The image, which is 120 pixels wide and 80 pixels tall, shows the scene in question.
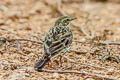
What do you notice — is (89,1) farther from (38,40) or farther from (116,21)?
(38,40)

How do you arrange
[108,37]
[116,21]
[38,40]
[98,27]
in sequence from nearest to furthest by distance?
1. [38,40]
2. [108,37]
3. [98,27]
4. [116,21]

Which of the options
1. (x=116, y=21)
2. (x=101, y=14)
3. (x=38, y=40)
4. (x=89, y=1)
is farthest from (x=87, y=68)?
(x=89, y=1)

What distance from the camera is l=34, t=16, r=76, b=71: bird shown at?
23.0 feet

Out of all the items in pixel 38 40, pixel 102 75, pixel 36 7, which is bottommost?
pixel 102 75

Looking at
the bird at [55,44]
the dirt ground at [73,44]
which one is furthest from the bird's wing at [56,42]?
the dirt ground at [73,44]

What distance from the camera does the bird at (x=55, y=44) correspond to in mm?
6998

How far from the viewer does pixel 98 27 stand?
11.9 metres

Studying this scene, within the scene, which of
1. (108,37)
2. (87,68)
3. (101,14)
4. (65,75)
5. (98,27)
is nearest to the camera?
(65,75)

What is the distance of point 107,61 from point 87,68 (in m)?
0.71

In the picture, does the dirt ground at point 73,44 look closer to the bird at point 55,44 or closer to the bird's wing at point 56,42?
the bird at point 55,44

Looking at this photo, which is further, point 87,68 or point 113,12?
point 113,12

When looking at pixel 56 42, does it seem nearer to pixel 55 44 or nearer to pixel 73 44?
pixel 55 44

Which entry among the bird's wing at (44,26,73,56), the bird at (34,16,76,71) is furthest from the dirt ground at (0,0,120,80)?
the bird's wing at (44,26,73,56)

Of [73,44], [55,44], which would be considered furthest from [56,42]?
[73,44]
